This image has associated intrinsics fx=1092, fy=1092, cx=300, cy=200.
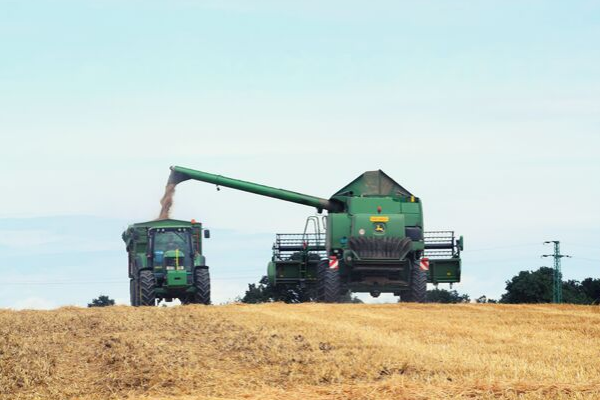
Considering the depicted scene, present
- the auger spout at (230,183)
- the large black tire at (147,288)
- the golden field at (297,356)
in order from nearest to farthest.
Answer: the golden field at (297,356) < the large black tire at (147,288) < the auger spout at (230,183)

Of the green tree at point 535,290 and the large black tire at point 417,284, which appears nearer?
the large black tire at point 417,284

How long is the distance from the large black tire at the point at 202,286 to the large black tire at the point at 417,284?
23.2 feet

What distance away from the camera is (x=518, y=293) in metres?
57.4

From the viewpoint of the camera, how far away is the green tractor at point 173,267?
1272 inches

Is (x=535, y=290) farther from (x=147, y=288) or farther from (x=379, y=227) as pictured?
(x=147, y=288)

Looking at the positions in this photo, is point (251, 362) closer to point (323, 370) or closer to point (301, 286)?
point (323, 370)

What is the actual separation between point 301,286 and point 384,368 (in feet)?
81.4

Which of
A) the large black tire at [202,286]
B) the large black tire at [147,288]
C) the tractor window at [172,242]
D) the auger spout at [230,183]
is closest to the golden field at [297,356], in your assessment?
the large black tire at [147,288]

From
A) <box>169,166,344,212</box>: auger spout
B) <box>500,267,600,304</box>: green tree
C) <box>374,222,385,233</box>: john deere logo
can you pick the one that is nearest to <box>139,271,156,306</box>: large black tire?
<box>374,222,385,233</box>: john deere logo

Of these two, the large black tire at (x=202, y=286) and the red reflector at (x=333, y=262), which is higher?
the red reflector at (x=333, y=262)

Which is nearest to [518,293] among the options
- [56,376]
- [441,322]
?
[441,322]

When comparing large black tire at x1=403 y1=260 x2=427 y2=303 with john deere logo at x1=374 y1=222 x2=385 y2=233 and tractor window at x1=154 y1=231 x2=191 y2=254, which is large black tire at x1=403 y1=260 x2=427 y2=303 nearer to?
john deere logo at x1=374 y1=222 x2=385 y2=233

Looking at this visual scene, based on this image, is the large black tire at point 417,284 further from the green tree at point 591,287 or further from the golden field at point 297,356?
the green tree at point 591,287

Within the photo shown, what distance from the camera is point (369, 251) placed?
3497 cm
